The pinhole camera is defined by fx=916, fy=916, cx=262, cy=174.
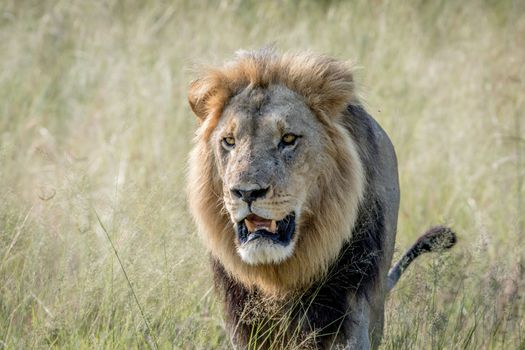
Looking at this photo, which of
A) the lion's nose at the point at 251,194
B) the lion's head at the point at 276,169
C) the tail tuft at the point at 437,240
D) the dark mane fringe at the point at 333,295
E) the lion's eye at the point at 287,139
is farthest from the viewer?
the tail tuft at the point at 437,240

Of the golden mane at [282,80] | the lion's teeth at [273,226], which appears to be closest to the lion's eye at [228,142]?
the golden mane at [282,80]

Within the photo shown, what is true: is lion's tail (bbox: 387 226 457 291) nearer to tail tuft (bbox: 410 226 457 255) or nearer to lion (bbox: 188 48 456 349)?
tail tuft (bbox: 410 226 457 255)

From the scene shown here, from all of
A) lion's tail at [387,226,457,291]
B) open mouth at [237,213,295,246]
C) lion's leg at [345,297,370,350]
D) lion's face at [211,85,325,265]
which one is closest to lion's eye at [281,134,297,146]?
lion's face at [211,85,325,265]

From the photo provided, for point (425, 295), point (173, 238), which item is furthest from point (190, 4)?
point (425, 295)

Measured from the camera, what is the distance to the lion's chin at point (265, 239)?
3.94 meters

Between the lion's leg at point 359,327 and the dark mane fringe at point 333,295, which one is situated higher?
the dark mane fringe at point 333,295

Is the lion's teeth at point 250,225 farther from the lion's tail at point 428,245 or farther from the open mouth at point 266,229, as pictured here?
the lion's tail at point 428,245

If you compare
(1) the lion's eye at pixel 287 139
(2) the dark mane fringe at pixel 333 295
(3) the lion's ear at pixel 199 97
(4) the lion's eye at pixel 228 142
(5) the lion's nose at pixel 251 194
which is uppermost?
(3) the lion's ear at pixel 199 97

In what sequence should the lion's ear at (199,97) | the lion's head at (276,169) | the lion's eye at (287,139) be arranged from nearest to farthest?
the lion's head at (276,169) → the lion's eye at (287,139) → the lion's ear at (199,97)

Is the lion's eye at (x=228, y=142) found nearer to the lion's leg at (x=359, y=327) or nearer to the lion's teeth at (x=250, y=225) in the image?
the lion's teeth at (x=250, y=225)

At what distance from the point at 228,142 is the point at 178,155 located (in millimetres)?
3625

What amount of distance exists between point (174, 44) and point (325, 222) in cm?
548

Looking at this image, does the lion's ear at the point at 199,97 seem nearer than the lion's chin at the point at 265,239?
No

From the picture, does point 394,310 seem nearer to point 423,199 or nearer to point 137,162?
point 423,199
